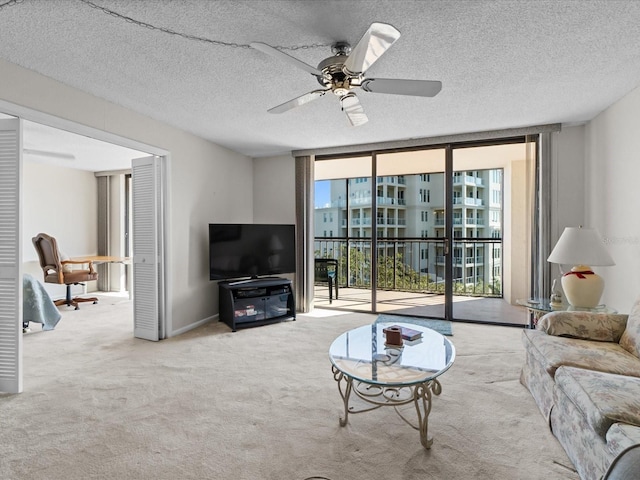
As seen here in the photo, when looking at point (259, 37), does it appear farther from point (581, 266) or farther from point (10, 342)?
point (581, 266)

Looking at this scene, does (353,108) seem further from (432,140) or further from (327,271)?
(327,271)

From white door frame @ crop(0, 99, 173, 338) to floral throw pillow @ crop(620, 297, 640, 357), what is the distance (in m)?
3.87

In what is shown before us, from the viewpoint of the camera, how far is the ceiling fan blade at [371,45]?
4.97ft

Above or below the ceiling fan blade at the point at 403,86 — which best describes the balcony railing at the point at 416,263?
below

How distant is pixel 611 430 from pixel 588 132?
3.47 meters

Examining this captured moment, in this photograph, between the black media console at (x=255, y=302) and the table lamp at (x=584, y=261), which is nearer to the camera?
the table lamp at (x=584, y=261)

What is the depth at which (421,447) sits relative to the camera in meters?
1.87

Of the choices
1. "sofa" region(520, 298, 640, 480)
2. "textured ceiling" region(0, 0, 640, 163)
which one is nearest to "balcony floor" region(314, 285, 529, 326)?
"sofa" region(520, 298, 640, 480)

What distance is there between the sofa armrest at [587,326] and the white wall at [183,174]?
3.54m

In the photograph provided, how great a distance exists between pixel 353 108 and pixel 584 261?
2.14 m

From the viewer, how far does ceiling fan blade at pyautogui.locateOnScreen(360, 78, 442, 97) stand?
1.98 metres

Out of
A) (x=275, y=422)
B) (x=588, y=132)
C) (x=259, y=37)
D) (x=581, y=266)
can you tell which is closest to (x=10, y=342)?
(x=275, y=422)

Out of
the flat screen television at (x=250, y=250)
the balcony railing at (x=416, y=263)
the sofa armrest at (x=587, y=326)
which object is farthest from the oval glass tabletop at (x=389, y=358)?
the balcony railing at (x=416, y=263)

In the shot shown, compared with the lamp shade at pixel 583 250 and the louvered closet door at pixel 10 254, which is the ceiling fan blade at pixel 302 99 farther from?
the lamp shade at pixel 583 250
